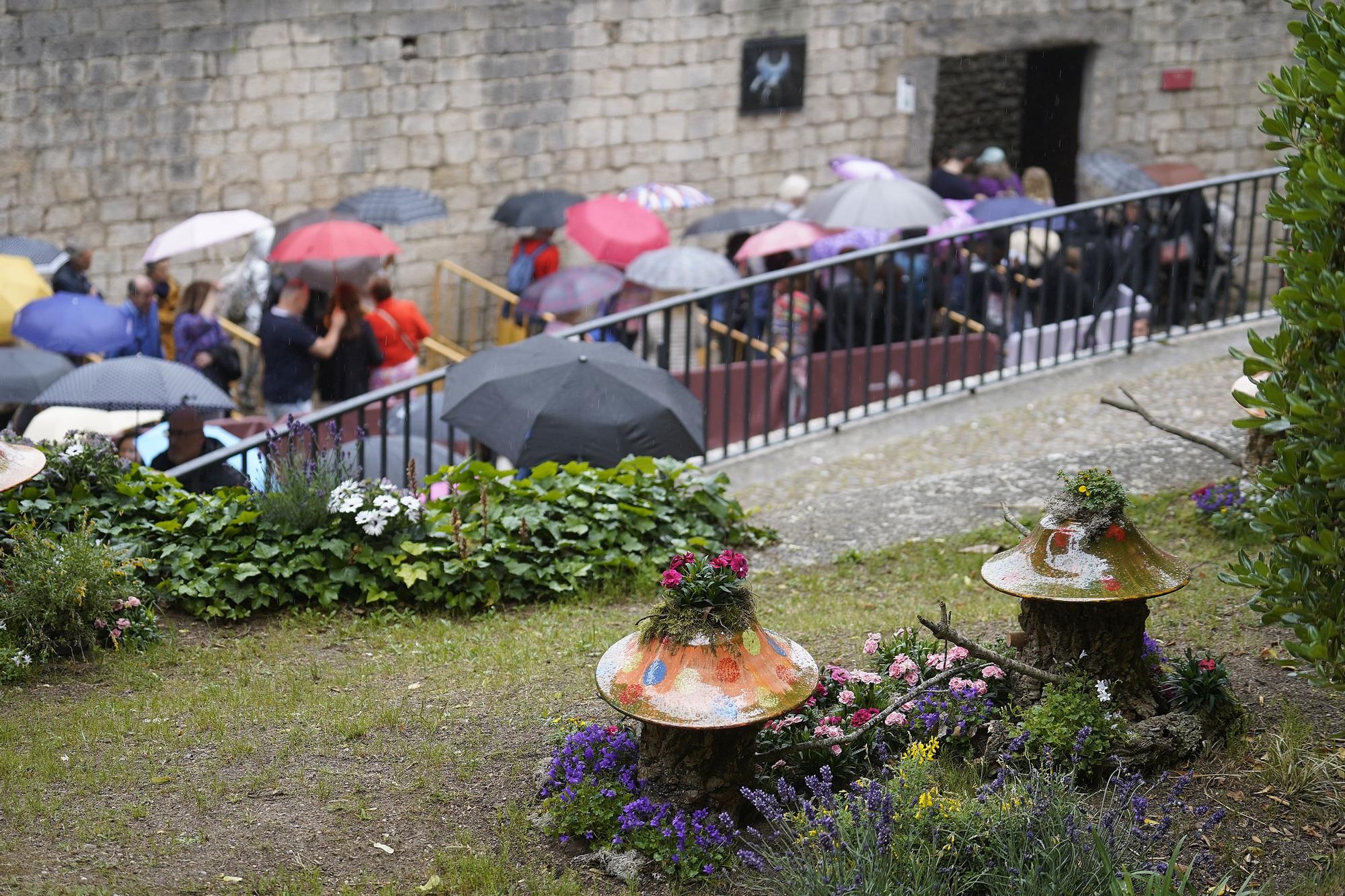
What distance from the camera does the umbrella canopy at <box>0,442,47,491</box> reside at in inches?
210

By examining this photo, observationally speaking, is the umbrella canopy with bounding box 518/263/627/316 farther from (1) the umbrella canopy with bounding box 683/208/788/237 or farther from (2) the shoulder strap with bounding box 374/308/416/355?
(1) the umbrella canopy with bounding box 683/208/788/237

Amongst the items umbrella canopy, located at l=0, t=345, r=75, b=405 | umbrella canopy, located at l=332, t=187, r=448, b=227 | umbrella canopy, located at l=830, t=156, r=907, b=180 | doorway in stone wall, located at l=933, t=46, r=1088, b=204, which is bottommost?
umbrella canopy, located at l=0, t=345, r=75, b=405

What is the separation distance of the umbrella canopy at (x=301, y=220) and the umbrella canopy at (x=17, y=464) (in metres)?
7.49

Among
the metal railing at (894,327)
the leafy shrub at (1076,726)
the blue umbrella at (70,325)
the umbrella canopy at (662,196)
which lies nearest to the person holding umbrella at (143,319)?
the blue umbrella at (70,325)

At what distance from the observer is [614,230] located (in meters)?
13.0

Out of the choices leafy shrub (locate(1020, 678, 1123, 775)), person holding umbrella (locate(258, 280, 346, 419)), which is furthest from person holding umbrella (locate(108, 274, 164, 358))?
leafy shrub (locate(1020, 678, 1123, 775))

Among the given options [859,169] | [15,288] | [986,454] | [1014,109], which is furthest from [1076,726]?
[1014,109]

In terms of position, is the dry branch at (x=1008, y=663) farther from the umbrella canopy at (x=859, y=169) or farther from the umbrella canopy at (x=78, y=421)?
the umbrella canopy at (x=859, y=169)

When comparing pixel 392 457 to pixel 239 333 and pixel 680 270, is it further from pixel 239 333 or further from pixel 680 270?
pixel 239 333

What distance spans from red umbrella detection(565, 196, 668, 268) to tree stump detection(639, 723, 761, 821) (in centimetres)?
892

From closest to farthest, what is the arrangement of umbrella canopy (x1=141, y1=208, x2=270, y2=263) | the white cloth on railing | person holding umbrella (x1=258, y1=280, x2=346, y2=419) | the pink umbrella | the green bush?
1. the green bush
2. the white cloth on railing
3. person holding umbrella (x1=258, y1=280, x2=346, y2=419)
4. umbrella canopy (x1=141, y1=208, x2=270, y2=263)
5. the pink umbrella

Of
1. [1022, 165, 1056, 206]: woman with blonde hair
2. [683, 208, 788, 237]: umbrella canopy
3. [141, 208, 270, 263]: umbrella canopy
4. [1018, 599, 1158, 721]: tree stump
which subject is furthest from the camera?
[1022, 165, 1056, 206]: woman with blonde hair

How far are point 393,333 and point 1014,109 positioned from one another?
12.9 m

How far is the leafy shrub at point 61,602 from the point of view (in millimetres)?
5824
